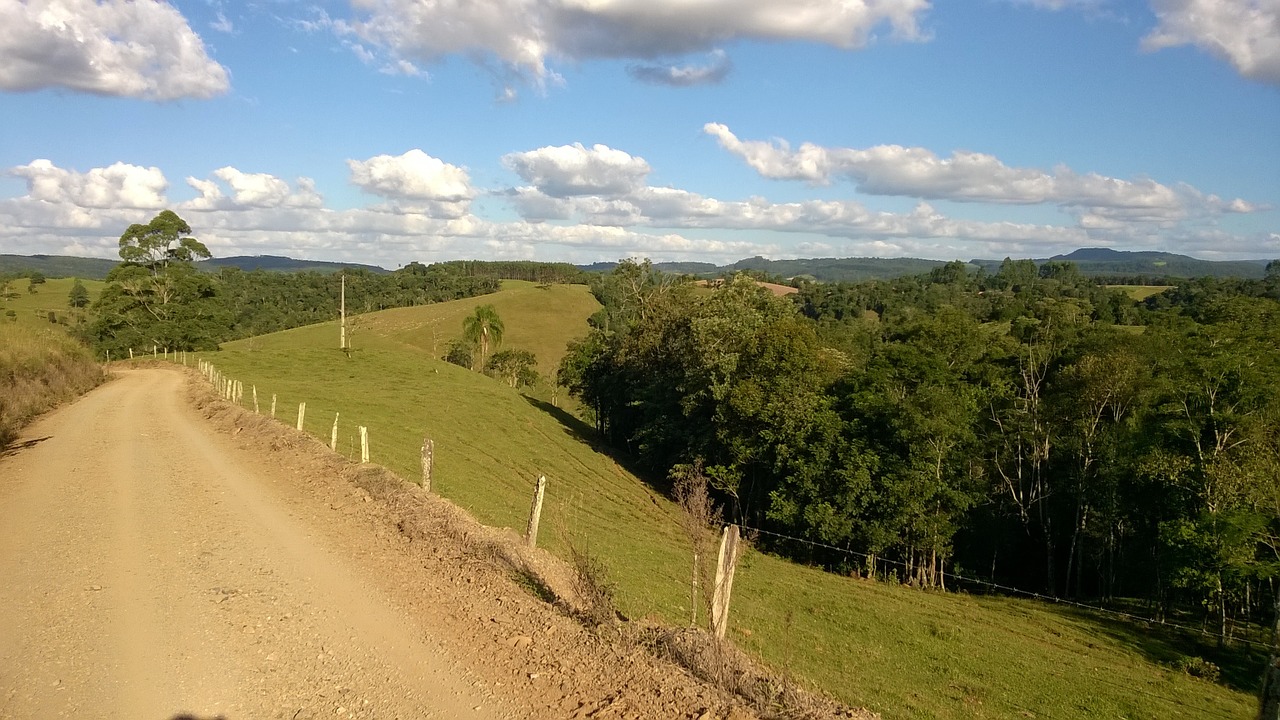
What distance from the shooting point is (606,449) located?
207 ft

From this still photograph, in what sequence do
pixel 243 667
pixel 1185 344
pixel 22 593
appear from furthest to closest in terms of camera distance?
Answer: 1. pixel 1185 344
2. pixel 22 593
3. pixel 243 667

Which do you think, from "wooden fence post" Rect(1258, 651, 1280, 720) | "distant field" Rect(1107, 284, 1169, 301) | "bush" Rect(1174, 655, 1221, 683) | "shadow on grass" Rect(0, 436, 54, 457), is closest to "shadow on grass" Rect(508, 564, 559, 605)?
"wooden fence post" Rect(1258, 651, 1280, 720)

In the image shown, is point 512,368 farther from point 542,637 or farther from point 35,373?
point 542,637

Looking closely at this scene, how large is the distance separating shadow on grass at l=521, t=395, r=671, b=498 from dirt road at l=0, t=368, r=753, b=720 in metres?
35.6

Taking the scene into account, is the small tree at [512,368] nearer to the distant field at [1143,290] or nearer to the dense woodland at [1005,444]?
the dense woodland at [1005,444]

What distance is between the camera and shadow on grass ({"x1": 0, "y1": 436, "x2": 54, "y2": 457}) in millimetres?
21166

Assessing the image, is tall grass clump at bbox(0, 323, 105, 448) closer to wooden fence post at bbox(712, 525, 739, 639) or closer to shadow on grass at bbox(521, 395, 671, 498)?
wooden fence post at bbox(712, 525, 739, 639)

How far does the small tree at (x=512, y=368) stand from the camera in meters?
103

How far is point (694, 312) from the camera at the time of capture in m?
54.1

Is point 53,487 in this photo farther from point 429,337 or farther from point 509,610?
point 429,337

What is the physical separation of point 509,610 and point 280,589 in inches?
150

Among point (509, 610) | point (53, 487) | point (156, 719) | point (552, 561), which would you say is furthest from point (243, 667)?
point (53, 487)

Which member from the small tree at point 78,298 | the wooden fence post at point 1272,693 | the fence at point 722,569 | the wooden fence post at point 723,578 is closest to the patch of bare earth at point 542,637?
the wooden fence post at point 723,578

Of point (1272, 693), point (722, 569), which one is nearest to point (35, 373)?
point (722, 569)
